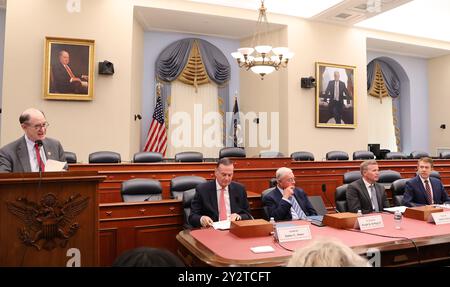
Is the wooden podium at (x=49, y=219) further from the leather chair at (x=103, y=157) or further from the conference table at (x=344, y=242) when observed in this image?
the leather chair at (x=103, y=157)

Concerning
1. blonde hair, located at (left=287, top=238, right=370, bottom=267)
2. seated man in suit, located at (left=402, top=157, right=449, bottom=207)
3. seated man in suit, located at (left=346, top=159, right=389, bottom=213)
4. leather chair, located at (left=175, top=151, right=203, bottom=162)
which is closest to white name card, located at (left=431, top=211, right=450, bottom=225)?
seated man in suit, located at (left=346, top=159, right=389, bottom=213)

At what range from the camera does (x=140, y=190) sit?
171 inches

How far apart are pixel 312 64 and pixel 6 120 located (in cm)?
729

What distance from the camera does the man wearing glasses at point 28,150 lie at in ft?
8.58

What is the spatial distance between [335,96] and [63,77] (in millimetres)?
6739

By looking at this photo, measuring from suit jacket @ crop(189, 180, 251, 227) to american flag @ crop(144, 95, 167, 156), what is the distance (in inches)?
209

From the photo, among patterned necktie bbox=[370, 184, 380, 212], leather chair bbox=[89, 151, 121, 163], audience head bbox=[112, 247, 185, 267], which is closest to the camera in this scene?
audience head bbox=[112, 247, 185, 267]

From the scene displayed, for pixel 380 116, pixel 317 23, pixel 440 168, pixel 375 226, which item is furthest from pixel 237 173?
pixel 380 116

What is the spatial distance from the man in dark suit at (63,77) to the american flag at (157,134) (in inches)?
82.1

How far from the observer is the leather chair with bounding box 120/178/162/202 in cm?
427

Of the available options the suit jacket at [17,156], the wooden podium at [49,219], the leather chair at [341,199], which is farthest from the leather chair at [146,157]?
the wooden podium at [49,219]

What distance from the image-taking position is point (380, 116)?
1145 cm

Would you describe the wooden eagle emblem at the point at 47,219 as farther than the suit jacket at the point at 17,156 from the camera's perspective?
No

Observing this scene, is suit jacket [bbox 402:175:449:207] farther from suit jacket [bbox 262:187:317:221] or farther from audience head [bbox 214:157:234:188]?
audience head [bbox 214:157:234:188]
